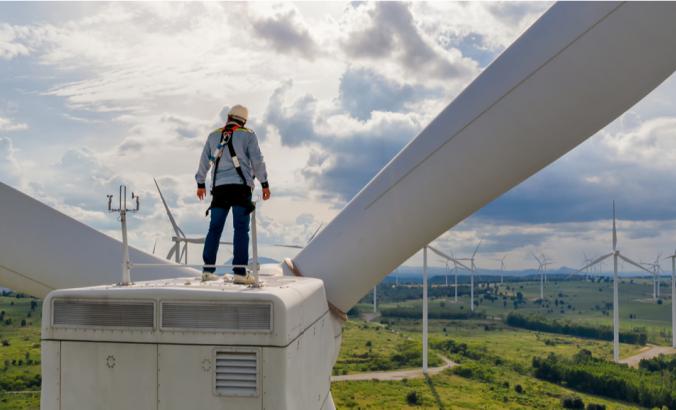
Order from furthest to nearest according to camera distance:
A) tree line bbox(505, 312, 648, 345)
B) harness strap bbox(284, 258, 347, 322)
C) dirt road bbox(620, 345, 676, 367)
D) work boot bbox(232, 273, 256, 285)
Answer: tree line bbox(505, 312, 648, 345), dirt road bbox(620, 345, 676, 367), harness strap bbox(284, 258, 347, 322), work boot bbox(232, 273, 256, 285)

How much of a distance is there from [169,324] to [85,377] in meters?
1.25

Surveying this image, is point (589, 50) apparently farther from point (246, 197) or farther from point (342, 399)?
point (342, 399)

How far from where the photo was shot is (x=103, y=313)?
758 centimetres

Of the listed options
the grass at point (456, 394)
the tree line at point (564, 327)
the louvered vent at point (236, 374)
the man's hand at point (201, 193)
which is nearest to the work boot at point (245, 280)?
the louvered vent at point (236, 374)

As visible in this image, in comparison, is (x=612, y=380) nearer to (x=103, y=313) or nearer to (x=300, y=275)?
(x=300, y=275)

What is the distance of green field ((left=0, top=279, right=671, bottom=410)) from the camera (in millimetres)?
70188

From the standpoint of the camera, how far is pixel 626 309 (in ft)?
579

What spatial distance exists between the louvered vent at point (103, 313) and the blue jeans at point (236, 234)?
2235 millimetres

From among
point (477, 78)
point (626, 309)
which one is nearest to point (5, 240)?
point (477, 78)

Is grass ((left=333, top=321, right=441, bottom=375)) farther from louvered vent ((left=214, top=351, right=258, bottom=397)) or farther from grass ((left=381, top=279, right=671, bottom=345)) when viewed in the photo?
louvered vent ((left=214, top=351, right=258, bottom=397))

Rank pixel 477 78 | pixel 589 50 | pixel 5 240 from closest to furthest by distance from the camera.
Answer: pixel 589 50 < pixel 477 78 < pixel 5 240

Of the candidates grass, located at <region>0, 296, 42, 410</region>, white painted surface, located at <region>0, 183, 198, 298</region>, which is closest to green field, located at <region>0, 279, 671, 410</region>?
grass, located at <region>0, 296, 42, 410</region>

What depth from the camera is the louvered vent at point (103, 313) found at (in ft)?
24.5

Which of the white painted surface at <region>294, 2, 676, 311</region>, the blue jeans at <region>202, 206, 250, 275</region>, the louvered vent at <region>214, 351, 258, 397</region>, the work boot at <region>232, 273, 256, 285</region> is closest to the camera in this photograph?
the louvered vent at <region>214, 351, 258, 397</region>
